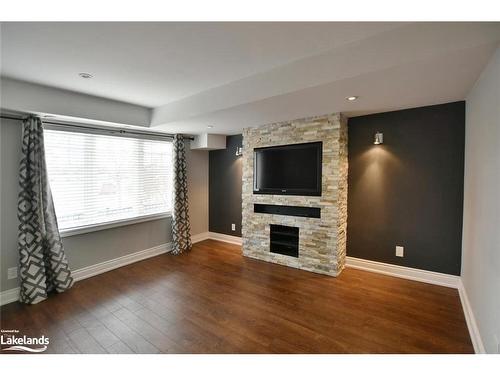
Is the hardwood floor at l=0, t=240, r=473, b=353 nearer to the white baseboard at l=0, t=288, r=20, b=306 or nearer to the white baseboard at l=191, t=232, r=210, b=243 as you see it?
the white baseboard at l=0, t=288, r=20, b=306

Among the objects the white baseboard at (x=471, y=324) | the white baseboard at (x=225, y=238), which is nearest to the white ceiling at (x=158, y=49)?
the white baseboard at (x=471, y=324)

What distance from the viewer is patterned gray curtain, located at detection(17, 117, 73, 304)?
2.68 m

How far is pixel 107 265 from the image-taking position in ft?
11.7

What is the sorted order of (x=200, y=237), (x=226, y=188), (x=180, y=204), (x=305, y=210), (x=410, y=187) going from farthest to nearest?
(x=200, y=237)
(x=226, y=188)
(x=180, y=204)
(x=305, y=210)
(x=410, y=187)

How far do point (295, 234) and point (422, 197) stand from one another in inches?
67.5

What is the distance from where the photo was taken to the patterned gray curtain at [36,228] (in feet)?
8.80

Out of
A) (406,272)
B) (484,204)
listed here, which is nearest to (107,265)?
(406,272)

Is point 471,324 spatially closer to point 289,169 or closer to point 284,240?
point 284,240

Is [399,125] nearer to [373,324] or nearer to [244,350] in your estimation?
[373,324]

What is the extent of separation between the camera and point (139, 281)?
3.21 metres

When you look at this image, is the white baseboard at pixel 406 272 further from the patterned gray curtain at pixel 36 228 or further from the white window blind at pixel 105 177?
the patterned gray curtain at pixel 36 228

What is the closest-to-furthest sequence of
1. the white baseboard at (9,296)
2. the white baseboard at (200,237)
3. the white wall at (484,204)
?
1. the white wall at (484,204)
2. the white baseboard at (9,296)
3. the white baseboard at (200,237)

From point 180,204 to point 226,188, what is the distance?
1.01m

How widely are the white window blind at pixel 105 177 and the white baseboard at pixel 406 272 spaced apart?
340 centimetres
